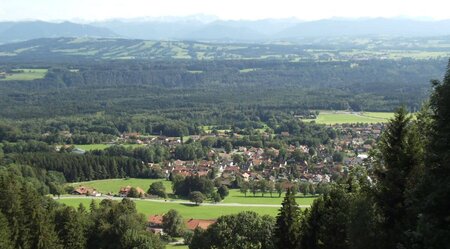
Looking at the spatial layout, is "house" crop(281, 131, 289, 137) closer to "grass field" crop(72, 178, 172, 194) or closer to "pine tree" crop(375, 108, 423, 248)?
"grass field" crop(72, 178, 172, 194)

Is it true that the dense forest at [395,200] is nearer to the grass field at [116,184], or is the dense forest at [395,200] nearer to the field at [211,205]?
the field at [211,205]

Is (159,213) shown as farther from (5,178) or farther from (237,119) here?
(237,119)

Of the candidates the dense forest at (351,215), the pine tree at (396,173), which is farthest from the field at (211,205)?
the pine tree at (396,173)

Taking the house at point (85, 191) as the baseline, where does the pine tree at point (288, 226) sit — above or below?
above

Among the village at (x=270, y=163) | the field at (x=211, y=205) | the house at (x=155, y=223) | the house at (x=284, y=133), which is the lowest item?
the house at (x=284, y=133)

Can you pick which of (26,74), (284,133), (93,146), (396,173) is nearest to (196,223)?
(396,173)

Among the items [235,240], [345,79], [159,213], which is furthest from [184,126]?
[345,79]

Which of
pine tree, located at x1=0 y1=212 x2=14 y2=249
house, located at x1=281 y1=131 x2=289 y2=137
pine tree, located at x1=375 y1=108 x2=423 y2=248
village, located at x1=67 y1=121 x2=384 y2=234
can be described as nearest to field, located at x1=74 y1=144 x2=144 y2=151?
village, located at x1=67 y1=121 x2=384 y2=234
